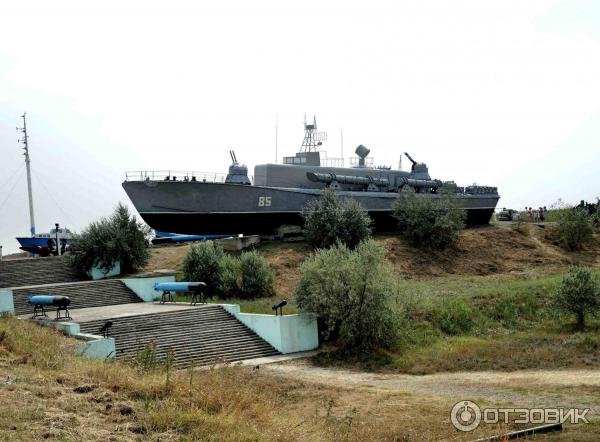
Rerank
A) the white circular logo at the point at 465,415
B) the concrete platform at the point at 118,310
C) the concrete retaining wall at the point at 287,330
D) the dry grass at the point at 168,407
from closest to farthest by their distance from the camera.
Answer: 1. the dry grass at the point at 168,407
2. the white circular logo at the point at 465,415
3. the concrete retaining wall at the point at 287,330
4. the concrete platform at the point at 118,310

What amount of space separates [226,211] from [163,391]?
916 inches

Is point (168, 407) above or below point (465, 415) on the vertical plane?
above

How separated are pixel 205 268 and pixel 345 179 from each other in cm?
1352

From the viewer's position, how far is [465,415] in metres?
13.4

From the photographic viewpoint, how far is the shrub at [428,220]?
3778 centimetres

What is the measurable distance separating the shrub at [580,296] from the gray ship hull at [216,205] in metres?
15.4

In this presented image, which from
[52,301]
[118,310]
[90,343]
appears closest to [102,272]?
[118,310]

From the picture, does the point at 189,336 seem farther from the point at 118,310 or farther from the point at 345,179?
the point at 345,179

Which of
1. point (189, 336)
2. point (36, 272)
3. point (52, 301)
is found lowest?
point (189, 336)

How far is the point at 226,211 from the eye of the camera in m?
34.5

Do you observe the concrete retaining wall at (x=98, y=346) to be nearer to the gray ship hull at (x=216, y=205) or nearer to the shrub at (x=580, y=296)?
the gray ship hull at (x=216, y=205)

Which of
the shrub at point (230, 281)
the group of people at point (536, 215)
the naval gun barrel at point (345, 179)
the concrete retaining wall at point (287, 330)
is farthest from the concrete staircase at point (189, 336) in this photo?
the group of people at point (536, 215)

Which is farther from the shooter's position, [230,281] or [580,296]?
[230,281]

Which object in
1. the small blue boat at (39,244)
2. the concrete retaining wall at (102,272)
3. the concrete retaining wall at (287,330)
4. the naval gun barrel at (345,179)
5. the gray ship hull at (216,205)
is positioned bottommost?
the concrete retaining wall at (287,330)
